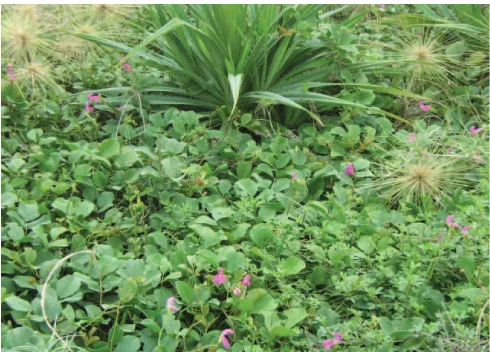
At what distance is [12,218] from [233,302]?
2.51ft

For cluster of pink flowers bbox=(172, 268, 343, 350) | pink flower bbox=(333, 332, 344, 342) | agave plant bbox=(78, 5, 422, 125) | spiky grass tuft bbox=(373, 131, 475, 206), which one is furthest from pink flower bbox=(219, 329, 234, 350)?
agave plant bbox=(78, 5, 422, 125)

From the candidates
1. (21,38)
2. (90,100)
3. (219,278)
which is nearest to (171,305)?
(219,278)

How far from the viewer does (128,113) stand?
2646mm

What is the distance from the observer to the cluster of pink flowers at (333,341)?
5.17 ft

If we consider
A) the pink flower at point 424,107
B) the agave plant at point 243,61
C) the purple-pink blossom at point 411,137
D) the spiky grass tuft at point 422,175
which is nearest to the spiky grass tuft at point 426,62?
the pink flower at point 424,107

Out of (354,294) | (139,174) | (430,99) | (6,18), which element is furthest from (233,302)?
(6,18)

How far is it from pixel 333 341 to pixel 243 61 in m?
1.22

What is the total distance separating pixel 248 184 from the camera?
7.13 ft

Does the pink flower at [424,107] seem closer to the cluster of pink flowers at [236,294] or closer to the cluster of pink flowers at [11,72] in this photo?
the cluster of pink flowers at [236,294]

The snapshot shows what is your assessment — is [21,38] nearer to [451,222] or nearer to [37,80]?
[37,80]

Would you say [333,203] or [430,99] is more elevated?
[430,99]

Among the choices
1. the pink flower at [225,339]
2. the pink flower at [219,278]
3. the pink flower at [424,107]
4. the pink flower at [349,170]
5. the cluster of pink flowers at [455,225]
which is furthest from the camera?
the pink flower at [424,107]

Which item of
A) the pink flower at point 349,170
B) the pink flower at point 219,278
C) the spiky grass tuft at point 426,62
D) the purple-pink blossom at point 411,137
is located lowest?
the pink flower at point 219,278

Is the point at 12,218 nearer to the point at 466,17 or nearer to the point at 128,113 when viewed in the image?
the point at 128,113
